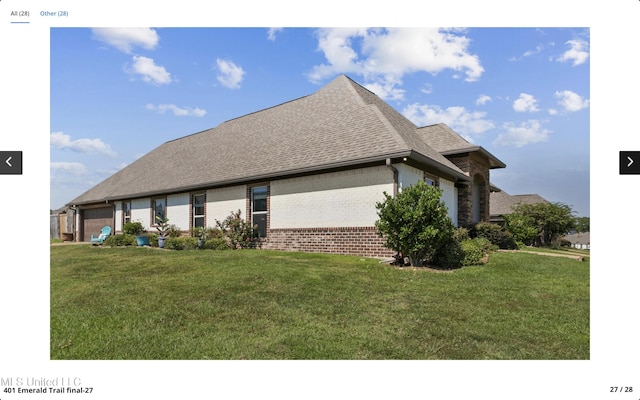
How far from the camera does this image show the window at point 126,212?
22.4m

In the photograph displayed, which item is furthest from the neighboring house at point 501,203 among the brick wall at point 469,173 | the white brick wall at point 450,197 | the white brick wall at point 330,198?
the white brick wall at point 330,198

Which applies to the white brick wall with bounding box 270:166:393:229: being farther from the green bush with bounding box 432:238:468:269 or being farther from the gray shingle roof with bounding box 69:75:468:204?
the green bush with bounding box 432:238:468:269

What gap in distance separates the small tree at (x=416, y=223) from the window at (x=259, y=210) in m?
6.36

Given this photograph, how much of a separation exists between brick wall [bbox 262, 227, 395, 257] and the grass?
2.16 metres

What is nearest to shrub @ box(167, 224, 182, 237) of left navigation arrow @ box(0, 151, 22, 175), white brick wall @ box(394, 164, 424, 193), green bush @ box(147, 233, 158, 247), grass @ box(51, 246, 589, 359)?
green bush @ box(147, 233, 158, 247)

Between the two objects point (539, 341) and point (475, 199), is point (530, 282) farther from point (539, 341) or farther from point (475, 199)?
point (475, 199)

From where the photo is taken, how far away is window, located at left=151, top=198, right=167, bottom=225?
1977 centimetres

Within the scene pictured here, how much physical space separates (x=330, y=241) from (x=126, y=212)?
1641 centimetres

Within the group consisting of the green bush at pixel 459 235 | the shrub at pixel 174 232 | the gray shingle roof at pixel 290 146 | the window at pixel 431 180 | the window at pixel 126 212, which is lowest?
the shrub at pixel 174 232

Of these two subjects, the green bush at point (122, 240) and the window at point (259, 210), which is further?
the green bush at point (122, 240)

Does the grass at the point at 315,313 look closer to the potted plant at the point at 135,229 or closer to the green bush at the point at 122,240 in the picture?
the green bush at the point at 122,240

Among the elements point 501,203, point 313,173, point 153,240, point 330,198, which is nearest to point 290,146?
point 313,173
